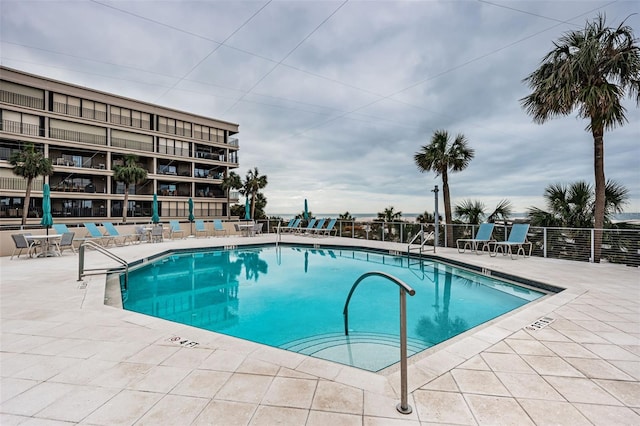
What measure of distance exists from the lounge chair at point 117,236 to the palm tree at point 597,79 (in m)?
14.8

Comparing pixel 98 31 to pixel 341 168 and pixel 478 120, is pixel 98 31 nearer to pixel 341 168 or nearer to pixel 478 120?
pixel 478 120

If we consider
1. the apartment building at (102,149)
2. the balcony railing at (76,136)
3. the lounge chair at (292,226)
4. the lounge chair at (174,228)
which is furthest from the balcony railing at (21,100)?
the lounge chair at (292,226)

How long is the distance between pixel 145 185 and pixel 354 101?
21939mm

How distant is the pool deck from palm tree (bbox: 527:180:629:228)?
22.2 ft

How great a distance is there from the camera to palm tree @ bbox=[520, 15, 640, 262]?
748 cm

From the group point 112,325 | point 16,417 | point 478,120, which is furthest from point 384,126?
point 16,417

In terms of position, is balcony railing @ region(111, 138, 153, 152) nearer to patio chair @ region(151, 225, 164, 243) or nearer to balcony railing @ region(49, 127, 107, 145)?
balcony railing @ region(49, 127, 107, 145)

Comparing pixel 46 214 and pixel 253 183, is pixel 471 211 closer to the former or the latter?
pixel 46 214

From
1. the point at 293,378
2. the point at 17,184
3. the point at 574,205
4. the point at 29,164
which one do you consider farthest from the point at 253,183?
the point at 293,378

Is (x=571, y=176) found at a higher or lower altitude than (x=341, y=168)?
lower

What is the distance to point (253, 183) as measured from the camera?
30297mm

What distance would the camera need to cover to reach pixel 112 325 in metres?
3.45

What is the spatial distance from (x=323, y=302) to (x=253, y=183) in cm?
2586

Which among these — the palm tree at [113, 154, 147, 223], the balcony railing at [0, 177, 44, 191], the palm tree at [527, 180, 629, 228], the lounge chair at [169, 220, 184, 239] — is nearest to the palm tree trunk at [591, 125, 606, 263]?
the palm tree at [527, 180, 629, 228]
